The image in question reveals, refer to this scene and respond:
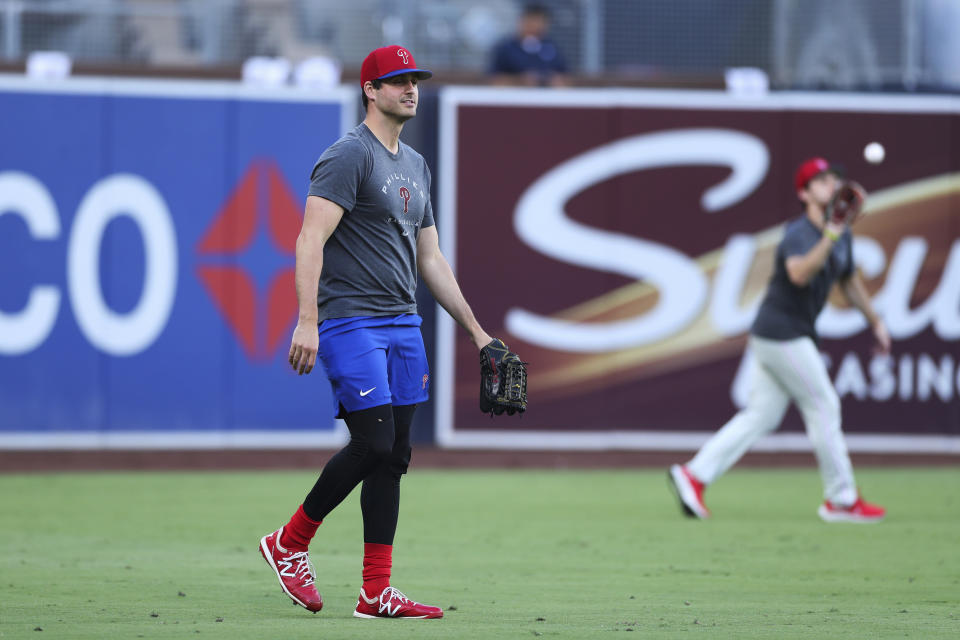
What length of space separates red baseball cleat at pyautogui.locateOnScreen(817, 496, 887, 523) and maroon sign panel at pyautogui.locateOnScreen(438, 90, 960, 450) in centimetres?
386

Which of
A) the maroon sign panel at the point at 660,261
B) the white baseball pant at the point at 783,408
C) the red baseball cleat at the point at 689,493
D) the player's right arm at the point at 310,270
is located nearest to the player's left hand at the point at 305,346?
the player's right arm at the point at 310,270

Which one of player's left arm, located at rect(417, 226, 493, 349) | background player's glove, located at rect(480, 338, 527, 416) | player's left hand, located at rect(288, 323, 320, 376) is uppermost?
player's left arm, located at rect(417, 226, 493, 349)

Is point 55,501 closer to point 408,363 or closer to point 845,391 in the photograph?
point 408,363

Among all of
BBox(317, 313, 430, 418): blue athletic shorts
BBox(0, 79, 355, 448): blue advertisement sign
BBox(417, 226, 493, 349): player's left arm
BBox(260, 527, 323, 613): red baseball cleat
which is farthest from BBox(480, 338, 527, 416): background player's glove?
BBox(0, 79, 355, 448): blue advertisement sign

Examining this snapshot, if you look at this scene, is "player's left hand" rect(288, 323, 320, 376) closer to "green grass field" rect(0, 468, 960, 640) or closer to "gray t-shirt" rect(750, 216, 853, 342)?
"green grass field" rect(0, 468, 960, 640)

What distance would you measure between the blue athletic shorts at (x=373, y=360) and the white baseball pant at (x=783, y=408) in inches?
172

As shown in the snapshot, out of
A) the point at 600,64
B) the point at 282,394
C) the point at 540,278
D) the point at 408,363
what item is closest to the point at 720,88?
the point at 600,64

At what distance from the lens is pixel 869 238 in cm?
1413

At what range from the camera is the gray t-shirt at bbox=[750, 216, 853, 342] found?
33.1 ft

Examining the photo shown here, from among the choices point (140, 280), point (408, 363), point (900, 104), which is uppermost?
point (900, 104)

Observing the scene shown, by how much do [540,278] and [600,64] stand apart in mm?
2845

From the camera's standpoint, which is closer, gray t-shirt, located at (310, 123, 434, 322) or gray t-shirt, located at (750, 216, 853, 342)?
gray t-shirt, located at (310, 123, 434, 322)

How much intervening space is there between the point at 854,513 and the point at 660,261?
4.39 m

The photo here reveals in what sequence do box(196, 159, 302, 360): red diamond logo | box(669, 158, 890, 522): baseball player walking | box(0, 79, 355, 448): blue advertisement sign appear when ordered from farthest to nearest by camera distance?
box(196, 159, 302, 360): red diamond logo < box(0, 79, 355, 448): blue advertisement sign < box(669, 158, 890, 522): baseball player walking
